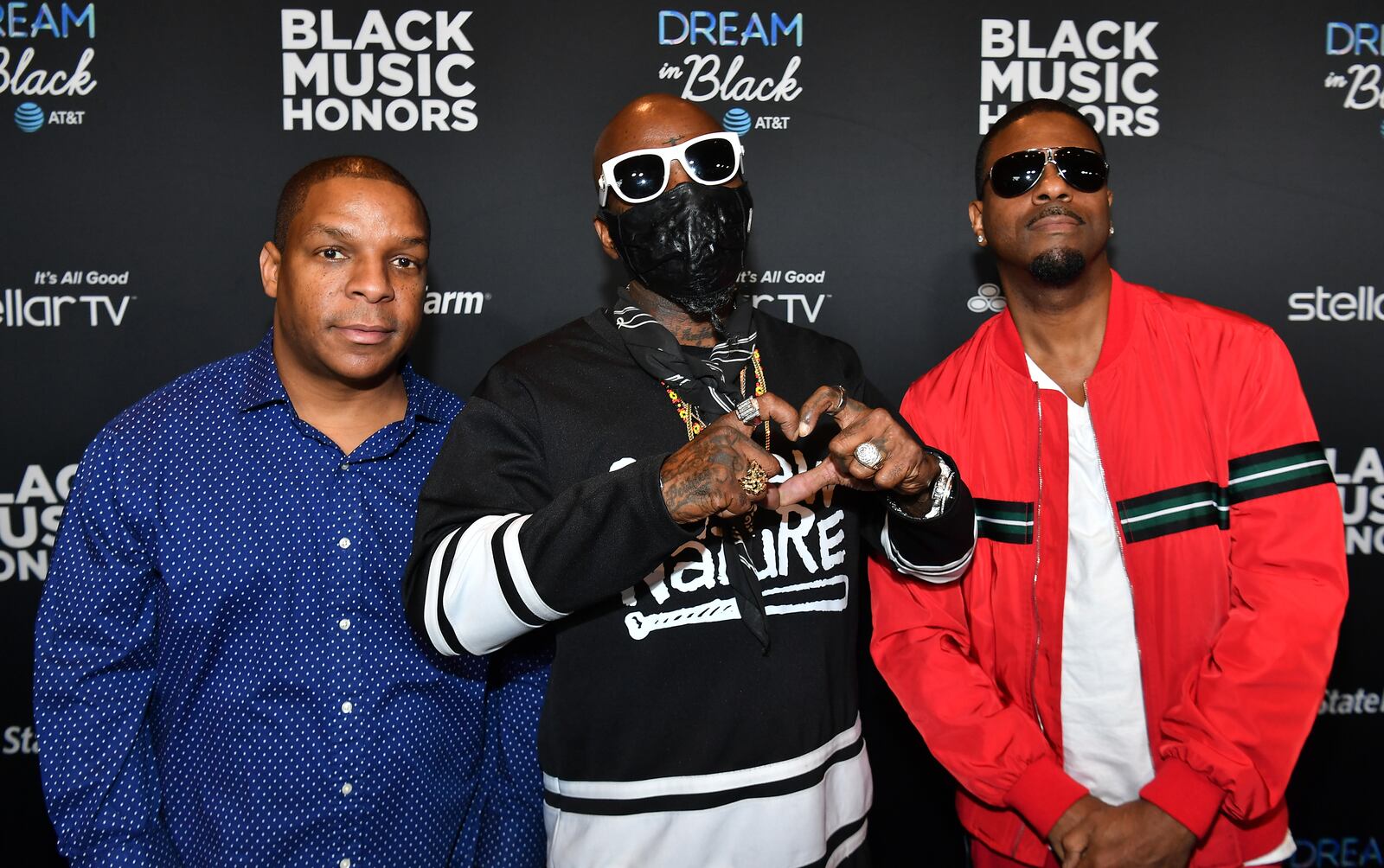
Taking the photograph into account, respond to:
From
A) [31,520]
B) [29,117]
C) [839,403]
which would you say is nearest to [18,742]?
[31,520]

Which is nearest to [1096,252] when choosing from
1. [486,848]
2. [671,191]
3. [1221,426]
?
[1221,426]

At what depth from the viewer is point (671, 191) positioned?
1.58 metres

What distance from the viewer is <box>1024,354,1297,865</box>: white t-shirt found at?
67.9 inches

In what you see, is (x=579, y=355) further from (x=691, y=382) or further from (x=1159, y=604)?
(x=1159, y=604)

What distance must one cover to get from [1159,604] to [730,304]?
0.89m

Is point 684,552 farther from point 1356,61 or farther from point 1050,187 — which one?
point 1356,61

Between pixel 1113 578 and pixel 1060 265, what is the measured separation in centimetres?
57

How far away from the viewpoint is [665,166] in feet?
5.19

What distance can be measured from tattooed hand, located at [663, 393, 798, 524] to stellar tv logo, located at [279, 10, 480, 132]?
150 centimetres

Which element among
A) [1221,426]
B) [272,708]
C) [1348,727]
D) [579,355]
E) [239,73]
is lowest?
[1348,727]

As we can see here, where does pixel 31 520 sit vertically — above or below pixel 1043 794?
above

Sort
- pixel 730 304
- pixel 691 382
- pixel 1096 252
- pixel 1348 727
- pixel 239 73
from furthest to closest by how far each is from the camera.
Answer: pixel 1348 727 → pixel 239 73 → pixel 1096 252 → pixel 730 304 → pixel 691 382

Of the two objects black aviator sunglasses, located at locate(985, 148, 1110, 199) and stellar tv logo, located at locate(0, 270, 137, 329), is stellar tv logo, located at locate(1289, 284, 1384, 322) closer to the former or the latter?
black aviator sunglasses, located at locate(985, 148, 1110, 199)

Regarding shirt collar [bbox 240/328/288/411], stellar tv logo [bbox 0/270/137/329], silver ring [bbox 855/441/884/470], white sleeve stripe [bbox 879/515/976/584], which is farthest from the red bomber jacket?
stellar tv logo [bbox 0/270/137/329]
